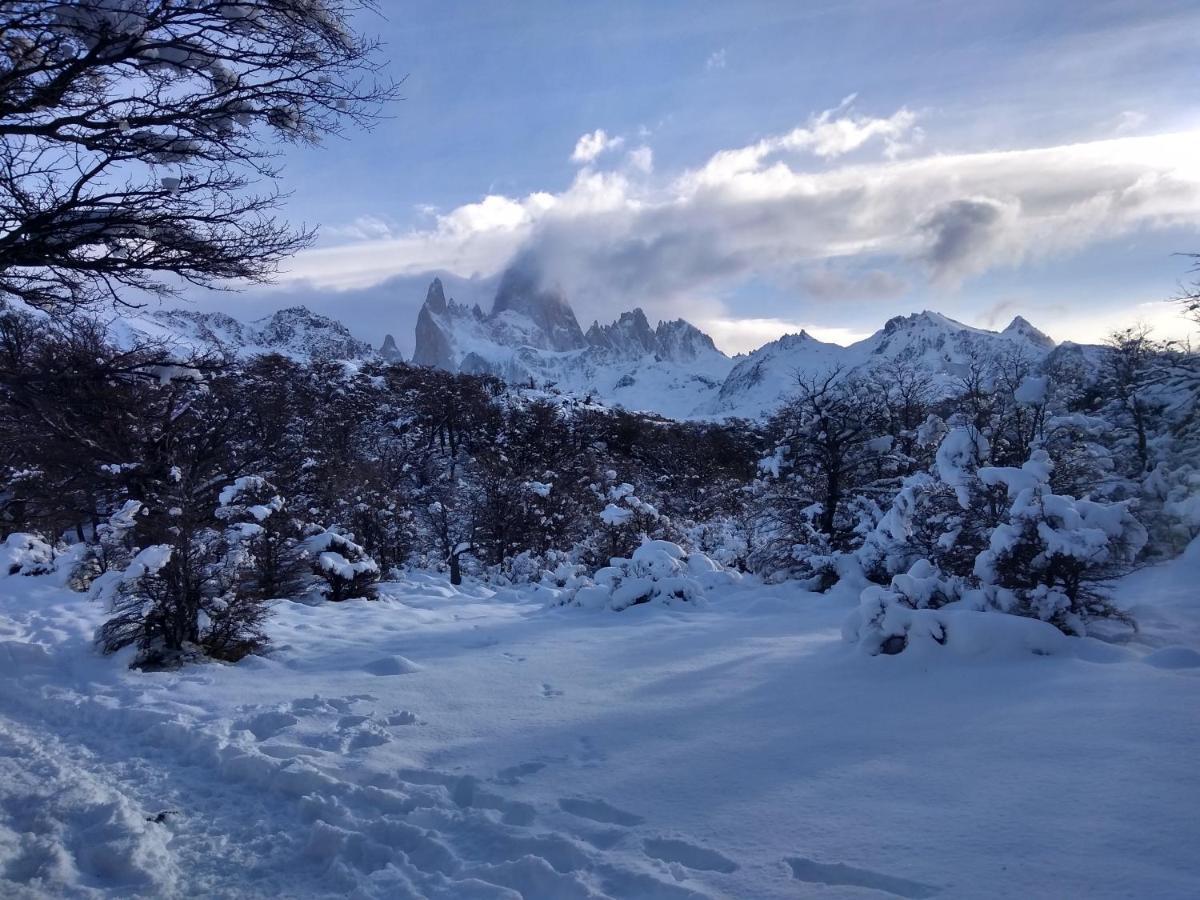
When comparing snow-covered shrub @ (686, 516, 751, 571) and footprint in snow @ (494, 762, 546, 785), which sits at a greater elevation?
footprint in snow @ (494, 762, 546, 785)

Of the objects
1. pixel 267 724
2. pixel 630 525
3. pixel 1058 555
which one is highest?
pixel 1058 555

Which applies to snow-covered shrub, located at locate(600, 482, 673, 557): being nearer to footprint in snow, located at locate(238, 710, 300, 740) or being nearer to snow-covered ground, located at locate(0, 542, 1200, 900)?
snow-covered ground, located at locate(0, 542, 1200, 900)

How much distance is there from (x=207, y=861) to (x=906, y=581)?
631 cm

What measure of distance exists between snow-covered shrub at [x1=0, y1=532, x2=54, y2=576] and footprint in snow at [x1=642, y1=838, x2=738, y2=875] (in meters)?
13.6

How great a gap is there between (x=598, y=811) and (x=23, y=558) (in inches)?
532

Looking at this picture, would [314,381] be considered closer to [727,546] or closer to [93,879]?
[727,546]

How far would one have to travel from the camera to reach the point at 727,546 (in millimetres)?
20406

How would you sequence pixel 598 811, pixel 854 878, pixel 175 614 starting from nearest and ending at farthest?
pixel 854 878 → pixel 598 811 → pixel 175 614

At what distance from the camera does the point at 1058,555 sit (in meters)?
6.47

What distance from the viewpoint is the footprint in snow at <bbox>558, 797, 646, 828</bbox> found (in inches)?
135

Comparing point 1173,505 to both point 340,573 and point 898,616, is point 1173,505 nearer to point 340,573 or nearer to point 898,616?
point 898,616

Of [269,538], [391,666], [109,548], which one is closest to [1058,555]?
[391,666]

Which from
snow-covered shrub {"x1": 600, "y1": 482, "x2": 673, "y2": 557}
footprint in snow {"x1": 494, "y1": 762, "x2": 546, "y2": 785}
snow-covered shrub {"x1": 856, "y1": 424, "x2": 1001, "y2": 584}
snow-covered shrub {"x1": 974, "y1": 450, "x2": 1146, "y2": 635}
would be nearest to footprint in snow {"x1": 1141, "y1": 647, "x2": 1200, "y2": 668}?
snow-covered shrub {"x1": 974, "y1": 450, "x2": 1146, "y2": 635}

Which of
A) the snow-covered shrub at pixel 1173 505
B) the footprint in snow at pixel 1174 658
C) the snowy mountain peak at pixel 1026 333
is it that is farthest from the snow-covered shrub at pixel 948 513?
the snowy mountain peak at pixel 1026 333
